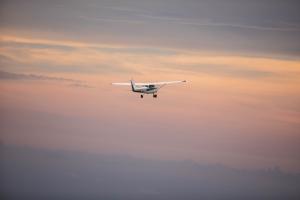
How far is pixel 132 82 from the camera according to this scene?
561ft

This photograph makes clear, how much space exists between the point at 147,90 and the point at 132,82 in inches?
337

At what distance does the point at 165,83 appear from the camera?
162375mm

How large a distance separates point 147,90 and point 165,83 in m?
4.52

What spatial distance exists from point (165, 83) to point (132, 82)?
11.6 metres

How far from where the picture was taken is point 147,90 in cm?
16362
